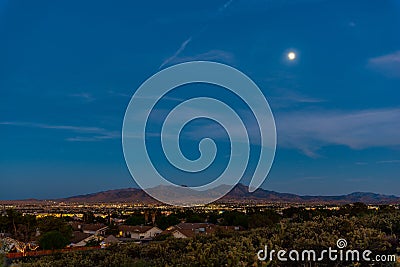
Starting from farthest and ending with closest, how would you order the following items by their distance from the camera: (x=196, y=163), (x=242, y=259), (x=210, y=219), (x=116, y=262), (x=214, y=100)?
(x=210, y=219) < (x=214, y=100) < (x=196, y=163) < (x=116, y=262) < (x=242, y=259)

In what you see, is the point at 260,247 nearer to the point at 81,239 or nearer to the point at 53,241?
the point at 53,241

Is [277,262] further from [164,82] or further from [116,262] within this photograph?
[164,82]

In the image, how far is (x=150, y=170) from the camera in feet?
48.4

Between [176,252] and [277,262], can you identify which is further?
[176,252]

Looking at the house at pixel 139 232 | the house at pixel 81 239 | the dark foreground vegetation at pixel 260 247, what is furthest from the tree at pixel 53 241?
the dark foreground vegetation at pixel 260 247

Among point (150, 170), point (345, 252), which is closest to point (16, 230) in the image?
point (150, 170)

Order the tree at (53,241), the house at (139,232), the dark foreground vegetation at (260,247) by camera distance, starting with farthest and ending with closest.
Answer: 1. the house at (139,232)
2. the tree at (53,241)
3. the dark foreground vegetation at (260,247)

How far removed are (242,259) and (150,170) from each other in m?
9.00

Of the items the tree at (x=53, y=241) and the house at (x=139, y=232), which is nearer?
the tree at (x=53, y=241)

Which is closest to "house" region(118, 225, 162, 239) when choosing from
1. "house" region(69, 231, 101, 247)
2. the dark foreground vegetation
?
"house" region(69, 231, 101, 247)

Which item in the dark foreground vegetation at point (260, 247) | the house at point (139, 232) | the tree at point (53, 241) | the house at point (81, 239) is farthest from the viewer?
the house at point (139, 232)

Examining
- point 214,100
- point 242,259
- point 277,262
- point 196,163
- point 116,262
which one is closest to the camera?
point 242,259

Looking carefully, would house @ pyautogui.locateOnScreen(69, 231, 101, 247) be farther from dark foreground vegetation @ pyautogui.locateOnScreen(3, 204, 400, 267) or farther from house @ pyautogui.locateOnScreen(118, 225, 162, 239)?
dark foreground vegetation @ pyautogui.locateOnScreen(3, 204, 400, 267)

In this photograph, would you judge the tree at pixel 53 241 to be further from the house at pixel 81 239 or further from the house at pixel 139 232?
the house at pixel 139 232
